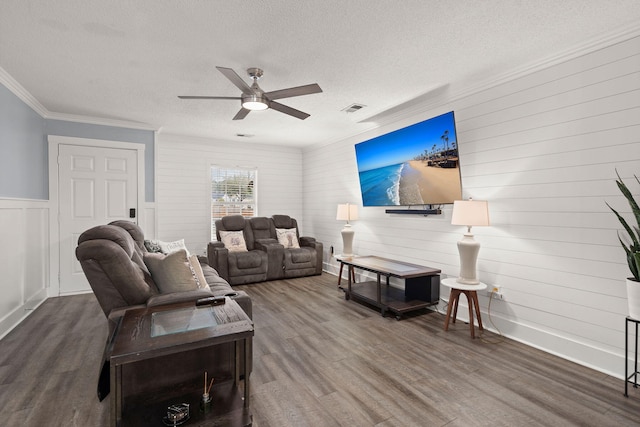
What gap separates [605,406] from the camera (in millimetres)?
2018

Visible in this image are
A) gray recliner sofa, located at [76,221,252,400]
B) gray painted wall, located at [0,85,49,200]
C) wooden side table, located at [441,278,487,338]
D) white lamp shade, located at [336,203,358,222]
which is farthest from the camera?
white lamp shade, located at [336,203,358,222]

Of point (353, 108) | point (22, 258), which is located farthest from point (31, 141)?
point (353, 108)

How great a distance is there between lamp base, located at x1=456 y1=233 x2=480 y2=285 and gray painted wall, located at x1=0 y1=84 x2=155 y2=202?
4.77 metres

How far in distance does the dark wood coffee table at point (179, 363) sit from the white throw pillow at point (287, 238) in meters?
3.79

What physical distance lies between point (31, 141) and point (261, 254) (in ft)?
11.4

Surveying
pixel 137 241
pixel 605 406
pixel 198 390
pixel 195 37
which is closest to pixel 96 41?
pixel 195 37

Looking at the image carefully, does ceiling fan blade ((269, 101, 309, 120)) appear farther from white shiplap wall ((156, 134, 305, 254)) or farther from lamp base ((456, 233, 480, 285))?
white shiplap wall ((156, 134, 305, 254))

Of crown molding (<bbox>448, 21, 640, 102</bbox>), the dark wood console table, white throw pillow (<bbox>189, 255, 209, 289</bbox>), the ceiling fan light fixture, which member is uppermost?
crown molding (<bbox>448, 21, 640, 102</bbox>)

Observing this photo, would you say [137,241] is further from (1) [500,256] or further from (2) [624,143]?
(2) [624,143]

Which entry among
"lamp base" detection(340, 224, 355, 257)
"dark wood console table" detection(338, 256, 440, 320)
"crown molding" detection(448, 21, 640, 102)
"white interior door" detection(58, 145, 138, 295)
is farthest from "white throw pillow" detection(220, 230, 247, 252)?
"crown molding" detection(448, 21, 640, 102)

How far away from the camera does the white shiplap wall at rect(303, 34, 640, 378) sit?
2402mm

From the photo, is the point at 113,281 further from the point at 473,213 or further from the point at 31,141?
the point at 31,141

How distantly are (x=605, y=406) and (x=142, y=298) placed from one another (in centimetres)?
322

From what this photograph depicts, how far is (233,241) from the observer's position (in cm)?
564
